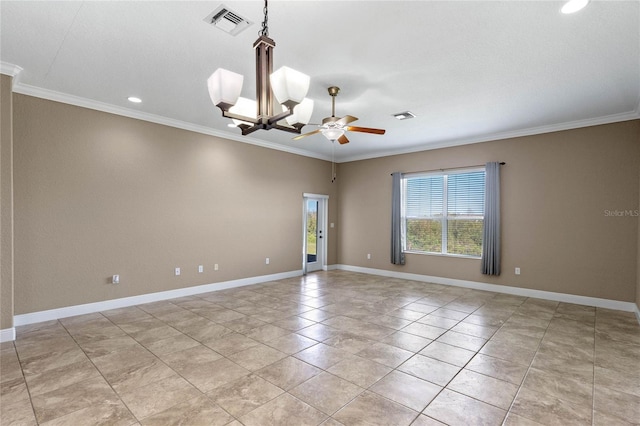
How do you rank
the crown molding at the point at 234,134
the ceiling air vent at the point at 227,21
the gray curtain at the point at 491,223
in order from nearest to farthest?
1. the ceiling air vent at the point at 227,21
2. the crown molding at the point at 234,134
3. the gray curtain at the point at 491,223

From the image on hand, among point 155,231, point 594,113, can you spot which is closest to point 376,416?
point 155,231

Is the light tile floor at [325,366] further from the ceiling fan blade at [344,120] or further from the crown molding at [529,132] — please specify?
the crown molding at [529,132]

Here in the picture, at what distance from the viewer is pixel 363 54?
10.4 ft

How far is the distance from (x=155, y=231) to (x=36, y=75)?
101 inches

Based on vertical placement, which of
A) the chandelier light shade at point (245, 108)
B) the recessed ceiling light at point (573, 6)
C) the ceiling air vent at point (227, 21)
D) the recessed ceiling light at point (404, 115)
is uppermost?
the ceiling air vent at point (227, 21)

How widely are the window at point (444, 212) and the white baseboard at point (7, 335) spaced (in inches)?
265

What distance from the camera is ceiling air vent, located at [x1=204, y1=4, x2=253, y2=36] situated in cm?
254

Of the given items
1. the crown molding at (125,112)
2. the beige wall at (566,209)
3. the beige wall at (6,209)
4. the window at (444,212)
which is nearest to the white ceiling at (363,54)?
the crown molding at (125,112)

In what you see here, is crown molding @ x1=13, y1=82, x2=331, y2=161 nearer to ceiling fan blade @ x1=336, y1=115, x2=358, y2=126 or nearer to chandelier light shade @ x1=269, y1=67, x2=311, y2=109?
ceiling fan blade @ x1=336, y1=115, x2=358, y2=126

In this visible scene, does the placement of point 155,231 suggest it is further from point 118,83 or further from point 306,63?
point 306,63

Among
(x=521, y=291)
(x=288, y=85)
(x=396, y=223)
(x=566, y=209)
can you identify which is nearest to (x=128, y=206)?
(x=288, y=85)

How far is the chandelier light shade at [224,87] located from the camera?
215 cm

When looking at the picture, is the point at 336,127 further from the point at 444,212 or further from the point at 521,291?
the point at 521,291

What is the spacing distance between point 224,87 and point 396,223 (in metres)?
5.98
